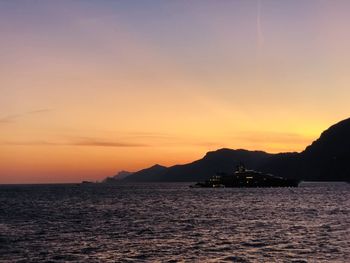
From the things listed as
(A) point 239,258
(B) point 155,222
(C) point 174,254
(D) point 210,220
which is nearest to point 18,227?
(B) point 155,222

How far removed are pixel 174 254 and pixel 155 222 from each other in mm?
42341

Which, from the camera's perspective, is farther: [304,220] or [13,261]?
[304,220]

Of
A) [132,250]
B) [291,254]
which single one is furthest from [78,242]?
[291,254]

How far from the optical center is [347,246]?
204 ft

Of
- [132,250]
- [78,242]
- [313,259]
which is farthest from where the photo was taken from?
[78,242]

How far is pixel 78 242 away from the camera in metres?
69.6

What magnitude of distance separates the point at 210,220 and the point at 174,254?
4686 cm

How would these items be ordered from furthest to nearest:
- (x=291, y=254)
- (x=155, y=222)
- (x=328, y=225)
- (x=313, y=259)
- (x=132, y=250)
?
1. (x=155, y=222)
2. (x=328, y=225)
3. (x=132, y=250)
4. (x=291, y=254)
5. (x=313, y=259)

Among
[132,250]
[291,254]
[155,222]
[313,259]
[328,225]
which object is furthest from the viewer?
[155,222]

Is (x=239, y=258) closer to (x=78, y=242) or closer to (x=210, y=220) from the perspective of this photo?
(x=78, y=242)

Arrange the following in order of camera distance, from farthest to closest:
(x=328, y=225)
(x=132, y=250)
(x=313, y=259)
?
(x=328, y=225) → (x=132, y=250) → (x=313, y=259)

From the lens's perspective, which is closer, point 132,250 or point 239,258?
point 239,258

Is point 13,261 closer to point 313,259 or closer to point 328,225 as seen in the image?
point 313,259

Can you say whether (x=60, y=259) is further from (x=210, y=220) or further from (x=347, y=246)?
(x=210, y=220)
